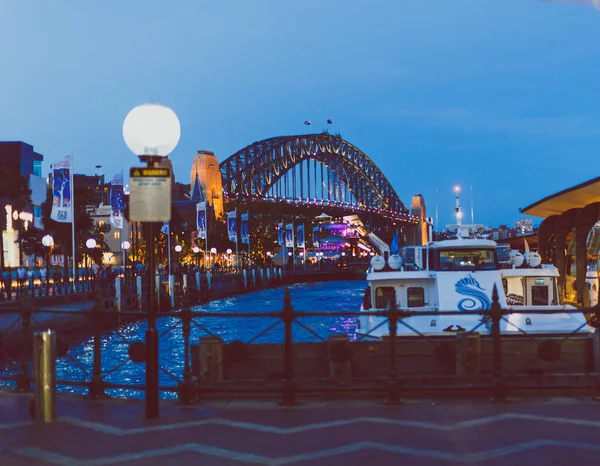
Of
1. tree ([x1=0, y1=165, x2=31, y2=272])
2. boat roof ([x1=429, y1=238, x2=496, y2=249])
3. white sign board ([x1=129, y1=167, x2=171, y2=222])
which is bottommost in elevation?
boat roof ([x1=429, y1=238, x2=496, y2=249])

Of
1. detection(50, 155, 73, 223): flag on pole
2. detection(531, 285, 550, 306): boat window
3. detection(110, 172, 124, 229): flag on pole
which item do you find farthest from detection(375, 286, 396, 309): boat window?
detection(110, 172, 124, 229): flag on pole

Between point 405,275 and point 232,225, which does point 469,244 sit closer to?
point 405,275

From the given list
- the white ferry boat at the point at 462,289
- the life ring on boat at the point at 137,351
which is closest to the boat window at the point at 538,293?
the white ferry boat at the point at 462,289

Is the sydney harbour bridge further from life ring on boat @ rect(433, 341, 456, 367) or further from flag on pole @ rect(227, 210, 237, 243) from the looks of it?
life ring on boat @ rect(433, 341, 456, 367)

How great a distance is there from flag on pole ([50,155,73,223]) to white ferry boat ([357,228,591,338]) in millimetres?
27112

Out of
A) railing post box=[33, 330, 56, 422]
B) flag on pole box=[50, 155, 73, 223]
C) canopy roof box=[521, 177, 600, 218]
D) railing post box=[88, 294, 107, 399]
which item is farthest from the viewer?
flag on pole box=[50, 155, 73, 223]

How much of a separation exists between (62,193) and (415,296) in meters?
30.4

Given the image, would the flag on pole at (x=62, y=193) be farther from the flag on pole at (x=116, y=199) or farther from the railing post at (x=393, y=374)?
the railing post at (x=393, y=374)

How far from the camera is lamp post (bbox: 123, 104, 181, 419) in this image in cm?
972

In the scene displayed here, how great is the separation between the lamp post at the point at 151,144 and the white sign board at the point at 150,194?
0.25 metres

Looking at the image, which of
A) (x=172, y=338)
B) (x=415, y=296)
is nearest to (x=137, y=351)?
(x=415, y=296)

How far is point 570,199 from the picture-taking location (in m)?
33.1

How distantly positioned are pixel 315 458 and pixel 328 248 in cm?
16497

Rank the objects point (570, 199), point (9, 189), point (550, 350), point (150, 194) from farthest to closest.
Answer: point (9, 189)
point (570, 199)
point (550, 350)
point (150, 194)
